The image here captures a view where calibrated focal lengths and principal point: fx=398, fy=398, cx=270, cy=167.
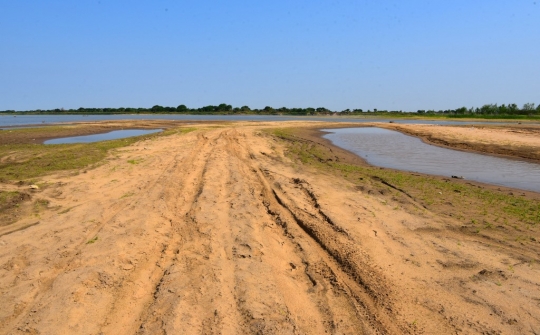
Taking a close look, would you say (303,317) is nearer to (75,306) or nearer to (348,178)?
(75,306)

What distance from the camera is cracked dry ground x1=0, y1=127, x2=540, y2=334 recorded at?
3.91 metres

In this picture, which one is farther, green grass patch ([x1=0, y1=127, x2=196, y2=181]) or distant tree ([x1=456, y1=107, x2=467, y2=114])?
distant tree ([x1=456, y1=107, x2=467, y2=114])

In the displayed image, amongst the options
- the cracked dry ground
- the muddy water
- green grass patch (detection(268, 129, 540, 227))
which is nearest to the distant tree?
the muddy water

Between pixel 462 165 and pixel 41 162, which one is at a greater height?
pixel 41 162

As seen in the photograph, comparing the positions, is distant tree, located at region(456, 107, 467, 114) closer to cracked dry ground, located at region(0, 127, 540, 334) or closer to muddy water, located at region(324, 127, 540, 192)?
muddy water, located at region(324, 127, 540, 192)

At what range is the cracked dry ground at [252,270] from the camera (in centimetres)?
391

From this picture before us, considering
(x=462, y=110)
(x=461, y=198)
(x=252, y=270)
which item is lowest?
(x=462, y=110)

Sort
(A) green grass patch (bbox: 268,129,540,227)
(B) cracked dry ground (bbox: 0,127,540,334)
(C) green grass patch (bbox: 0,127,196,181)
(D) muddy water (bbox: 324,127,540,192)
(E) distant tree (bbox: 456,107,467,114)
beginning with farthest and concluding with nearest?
1. (E) distant tree (bbox: 456,107,467,114)
2. (D) muddy water (bbox: 324,127,540,192)
3. (C) green grass patch (bbox: 0,127,196,181)
4. (A) green grass patch (bbox: 268,129,540,227)
5. (B) cracked dry ground (bbox: 0,127,540,334)

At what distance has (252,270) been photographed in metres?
4.94

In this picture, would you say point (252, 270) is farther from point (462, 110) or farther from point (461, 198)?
point (462, 110)

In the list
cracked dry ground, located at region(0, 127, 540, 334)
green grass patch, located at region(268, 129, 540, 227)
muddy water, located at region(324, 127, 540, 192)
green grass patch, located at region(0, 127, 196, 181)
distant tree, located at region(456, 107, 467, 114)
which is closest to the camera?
cracked dry ground, located at region(0, 127, 540, 334)

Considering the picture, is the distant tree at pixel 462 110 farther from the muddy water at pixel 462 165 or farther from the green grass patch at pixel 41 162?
the green grass patch at pixel 41 162

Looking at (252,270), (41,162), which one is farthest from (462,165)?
(41,162)

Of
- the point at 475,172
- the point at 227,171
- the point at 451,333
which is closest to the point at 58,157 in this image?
the point at 227,171
